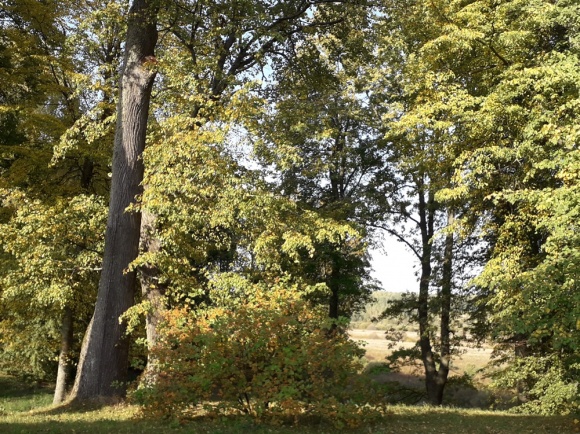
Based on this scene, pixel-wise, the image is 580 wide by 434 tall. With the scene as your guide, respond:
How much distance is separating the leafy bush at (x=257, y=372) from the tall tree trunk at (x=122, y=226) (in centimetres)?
341

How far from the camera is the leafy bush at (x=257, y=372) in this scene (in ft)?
25.6

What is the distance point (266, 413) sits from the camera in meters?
7.98

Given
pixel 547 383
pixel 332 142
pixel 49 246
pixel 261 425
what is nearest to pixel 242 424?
pixel 261 425

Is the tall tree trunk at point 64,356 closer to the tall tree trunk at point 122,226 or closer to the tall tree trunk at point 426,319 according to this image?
the tall tree trunk at point 122,226

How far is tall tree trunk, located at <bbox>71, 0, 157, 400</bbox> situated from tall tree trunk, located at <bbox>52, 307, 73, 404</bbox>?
631cm

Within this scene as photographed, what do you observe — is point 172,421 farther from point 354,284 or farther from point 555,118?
point 354,284

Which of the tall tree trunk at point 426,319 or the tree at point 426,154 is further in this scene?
the tall tree trunk at point 426,319

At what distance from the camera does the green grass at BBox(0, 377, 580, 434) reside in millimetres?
7652

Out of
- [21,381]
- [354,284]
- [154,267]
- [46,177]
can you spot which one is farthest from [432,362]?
[21,381]

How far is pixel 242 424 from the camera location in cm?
771

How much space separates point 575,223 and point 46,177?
14853 millimetres

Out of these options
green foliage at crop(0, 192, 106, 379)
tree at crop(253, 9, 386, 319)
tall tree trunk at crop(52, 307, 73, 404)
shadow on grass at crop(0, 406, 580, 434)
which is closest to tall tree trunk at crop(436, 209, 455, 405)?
tree at crop(253, 9, 386, 319)

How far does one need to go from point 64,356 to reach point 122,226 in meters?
8.06

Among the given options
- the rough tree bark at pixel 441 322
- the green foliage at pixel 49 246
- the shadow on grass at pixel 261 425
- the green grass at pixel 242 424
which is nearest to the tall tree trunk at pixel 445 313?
the rough tree bark at pixel 441 322
